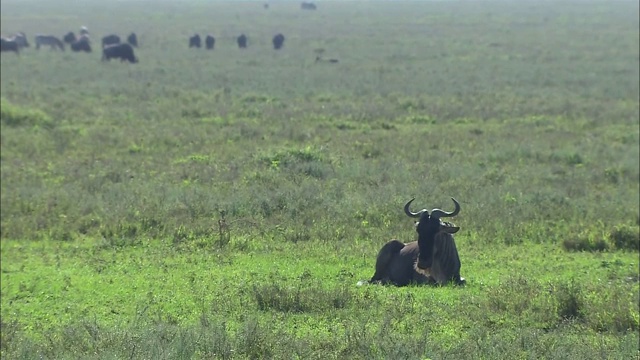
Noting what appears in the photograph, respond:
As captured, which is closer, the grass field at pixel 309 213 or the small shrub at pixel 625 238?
the grass field at pixel 309 213

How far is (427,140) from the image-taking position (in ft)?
65.0

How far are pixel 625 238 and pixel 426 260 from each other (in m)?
3.61

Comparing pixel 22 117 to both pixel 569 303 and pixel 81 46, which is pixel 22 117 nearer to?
pixel 569 303

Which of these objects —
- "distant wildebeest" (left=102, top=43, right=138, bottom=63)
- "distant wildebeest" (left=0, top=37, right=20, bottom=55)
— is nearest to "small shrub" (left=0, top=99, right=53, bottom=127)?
"distant wildebeest" (left=102, top=43, right=138, bottom=63)

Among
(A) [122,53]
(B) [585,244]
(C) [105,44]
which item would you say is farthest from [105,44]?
(B) [585,244]

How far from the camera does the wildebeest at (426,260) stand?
1026 centimetres

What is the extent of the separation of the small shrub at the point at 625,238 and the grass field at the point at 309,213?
1.1 inches

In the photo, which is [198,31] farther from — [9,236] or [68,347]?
[68,347]

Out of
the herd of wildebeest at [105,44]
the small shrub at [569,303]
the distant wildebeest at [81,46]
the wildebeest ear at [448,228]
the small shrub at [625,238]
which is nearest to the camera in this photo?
the small shrub at [569,303]

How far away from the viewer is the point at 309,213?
520 inches

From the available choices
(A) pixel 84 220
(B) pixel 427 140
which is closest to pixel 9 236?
(A) pixel 84 220

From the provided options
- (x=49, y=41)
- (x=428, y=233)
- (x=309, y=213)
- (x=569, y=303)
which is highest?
(x=428, y=233)

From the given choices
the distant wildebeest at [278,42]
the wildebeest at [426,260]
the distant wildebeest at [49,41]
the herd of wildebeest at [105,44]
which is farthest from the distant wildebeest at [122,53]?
the wildebeest at [426,260]

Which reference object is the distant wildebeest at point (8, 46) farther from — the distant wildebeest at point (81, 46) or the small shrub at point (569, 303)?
the small shrub at point (569, 303)
